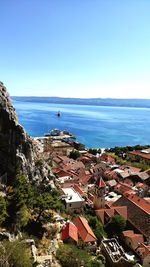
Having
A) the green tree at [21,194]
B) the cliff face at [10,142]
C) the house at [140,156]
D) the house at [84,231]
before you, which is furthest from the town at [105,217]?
the house at [140,156]

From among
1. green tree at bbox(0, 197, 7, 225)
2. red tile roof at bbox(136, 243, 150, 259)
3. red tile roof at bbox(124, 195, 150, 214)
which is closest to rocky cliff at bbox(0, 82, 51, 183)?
green tree at bbox(0, 197, 7, 225)

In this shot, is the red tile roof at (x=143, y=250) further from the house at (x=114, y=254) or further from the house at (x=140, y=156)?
the house at (x=140, y=156)

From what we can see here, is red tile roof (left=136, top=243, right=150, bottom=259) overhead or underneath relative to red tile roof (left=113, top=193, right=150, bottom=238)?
underneath

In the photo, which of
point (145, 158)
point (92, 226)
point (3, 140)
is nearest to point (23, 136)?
point (3, 140)

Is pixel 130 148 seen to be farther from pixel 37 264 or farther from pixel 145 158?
pixel 37 264

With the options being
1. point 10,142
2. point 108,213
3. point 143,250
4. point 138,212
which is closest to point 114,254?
point 143,250

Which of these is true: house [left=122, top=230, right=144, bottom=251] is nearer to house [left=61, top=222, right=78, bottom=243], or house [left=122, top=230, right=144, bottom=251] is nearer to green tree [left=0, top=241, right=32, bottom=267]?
house [left=61, top=222, right=78, bottom=243]

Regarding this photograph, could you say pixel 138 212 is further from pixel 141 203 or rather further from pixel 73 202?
pixel 73 202

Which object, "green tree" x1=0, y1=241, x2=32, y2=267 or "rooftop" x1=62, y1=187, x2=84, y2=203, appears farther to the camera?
"rooftop" x1=62, y1=187, x2=84, y2=203
